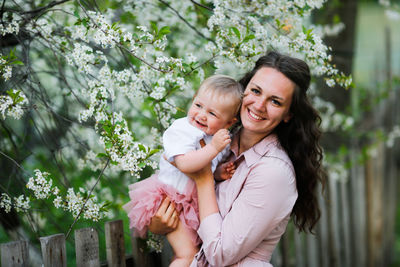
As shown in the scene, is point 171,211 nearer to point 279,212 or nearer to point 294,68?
A: point 279,212

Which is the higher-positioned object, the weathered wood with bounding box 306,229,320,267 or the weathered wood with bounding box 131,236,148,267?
the weathered wood with bounding box 131,236,148,267

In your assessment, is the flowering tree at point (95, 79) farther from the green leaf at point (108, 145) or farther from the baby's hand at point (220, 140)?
the baby's hand at point (220, 140)

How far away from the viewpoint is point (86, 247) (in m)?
2.06

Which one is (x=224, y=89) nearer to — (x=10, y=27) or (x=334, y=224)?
(x=10, y=27)

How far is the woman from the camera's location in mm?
1936

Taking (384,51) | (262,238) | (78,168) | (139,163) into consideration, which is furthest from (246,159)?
(384,51)

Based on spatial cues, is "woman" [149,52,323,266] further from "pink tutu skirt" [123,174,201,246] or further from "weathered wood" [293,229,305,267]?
"weathered wood" [293,229,305,267]

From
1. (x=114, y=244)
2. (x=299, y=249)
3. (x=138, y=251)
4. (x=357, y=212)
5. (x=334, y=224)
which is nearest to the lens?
(x=114, y=244)

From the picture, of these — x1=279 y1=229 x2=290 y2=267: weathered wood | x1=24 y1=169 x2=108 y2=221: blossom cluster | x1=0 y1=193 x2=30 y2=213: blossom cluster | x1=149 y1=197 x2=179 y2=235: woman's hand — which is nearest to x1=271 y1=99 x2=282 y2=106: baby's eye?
x1=149 y1=197 x2=179 y2=235: woman's hand

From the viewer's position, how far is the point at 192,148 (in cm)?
205

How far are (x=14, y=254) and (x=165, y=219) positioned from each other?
2.20ft

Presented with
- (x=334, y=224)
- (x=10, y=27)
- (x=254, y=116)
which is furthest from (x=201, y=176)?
(x=334, y=224)

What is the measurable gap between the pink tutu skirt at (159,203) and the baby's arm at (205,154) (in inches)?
6.9

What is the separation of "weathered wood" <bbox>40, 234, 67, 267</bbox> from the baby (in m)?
0.37
